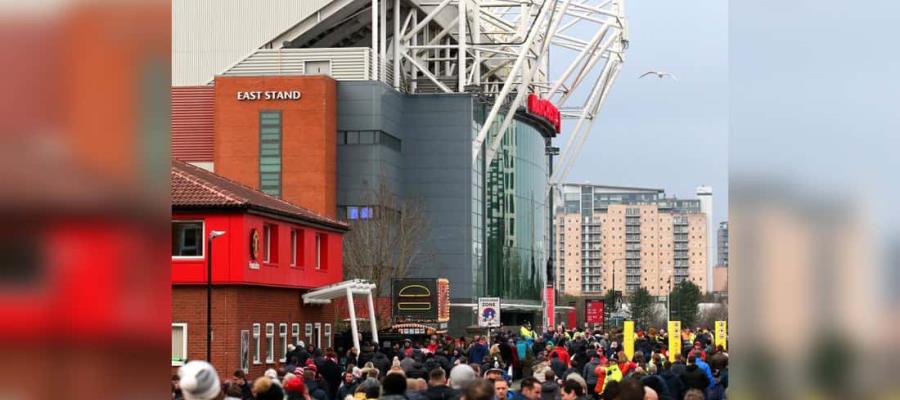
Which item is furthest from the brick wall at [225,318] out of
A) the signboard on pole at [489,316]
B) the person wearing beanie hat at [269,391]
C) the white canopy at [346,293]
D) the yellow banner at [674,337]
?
the person wearing beanie hat at [269,391]

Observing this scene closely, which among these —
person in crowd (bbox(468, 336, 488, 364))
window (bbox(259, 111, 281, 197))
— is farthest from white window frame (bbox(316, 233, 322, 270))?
window (bbox(259, 111, 281, 197))

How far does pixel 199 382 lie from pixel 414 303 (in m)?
57.1

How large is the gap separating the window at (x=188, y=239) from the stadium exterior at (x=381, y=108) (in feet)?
155

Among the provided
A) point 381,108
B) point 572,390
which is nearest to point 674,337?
point 572,390

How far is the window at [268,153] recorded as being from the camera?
96562 millimetres

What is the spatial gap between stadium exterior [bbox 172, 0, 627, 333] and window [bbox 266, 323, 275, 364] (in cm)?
4633

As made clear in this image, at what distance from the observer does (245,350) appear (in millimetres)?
46031

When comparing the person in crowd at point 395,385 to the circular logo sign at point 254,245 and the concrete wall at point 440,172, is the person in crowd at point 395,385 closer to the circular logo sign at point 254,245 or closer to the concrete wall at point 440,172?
the circular logo sign at point 254,245

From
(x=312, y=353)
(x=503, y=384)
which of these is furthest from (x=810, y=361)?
(x=312, y=353)

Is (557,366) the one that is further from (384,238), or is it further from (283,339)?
(384,238)

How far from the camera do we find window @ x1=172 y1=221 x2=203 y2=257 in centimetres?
4619

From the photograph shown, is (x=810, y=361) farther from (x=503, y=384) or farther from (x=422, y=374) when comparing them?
(x=422, y=374)

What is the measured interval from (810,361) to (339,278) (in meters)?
54.7

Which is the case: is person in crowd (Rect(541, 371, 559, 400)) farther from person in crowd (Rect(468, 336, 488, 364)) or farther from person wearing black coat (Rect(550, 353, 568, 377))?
person in crowd (Rect(468, 336, 488, 364))
